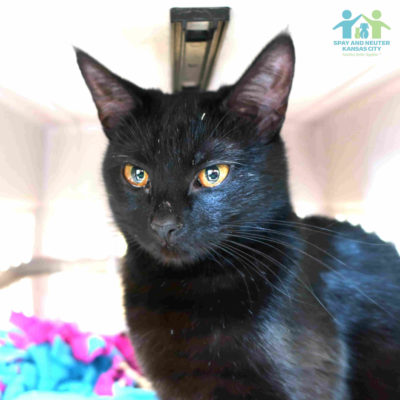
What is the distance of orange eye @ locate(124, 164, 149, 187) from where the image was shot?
0.92 m

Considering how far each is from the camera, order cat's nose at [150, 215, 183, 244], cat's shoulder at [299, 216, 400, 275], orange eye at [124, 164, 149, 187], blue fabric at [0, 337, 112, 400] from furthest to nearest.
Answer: blue fabric at [0, 337, 112, 400] < cat's shoulder at [299, 216, 400, 275] < orange eye at [124, 164, 149, 187] < cat's nose at [150, 215, 183, 244]

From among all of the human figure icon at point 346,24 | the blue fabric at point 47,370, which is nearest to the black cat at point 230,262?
the human figure icon at point 346,24

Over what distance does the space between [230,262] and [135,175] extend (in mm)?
264

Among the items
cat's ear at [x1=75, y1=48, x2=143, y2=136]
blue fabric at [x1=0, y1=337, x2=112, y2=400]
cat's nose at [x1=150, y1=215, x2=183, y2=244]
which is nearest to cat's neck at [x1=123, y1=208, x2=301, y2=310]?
cat's nose at [x1=150, y1=215, x2=183, y2=244]

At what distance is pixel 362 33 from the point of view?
0.98 meters

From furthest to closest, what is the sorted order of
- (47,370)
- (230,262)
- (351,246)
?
(47,370)
(351,246)
(230,262)

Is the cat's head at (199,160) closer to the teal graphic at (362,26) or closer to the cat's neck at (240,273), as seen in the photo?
the cat's neck at (240,273)

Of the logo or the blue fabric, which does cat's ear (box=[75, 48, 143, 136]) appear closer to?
the logo

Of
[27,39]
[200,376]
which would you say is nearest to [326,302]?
[200,376]

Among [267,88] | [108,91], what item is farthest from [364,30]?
[108,91]

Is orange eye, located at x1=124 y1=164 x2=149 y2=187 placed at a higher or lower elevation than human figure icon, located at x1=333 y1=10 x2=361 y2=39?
lower

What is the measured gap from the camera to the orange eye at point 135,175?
3.01 ft

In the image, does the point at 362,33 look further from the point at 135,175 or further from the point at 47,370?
the point at 47,370

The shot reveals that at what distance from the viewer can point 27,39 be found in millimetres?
1021
